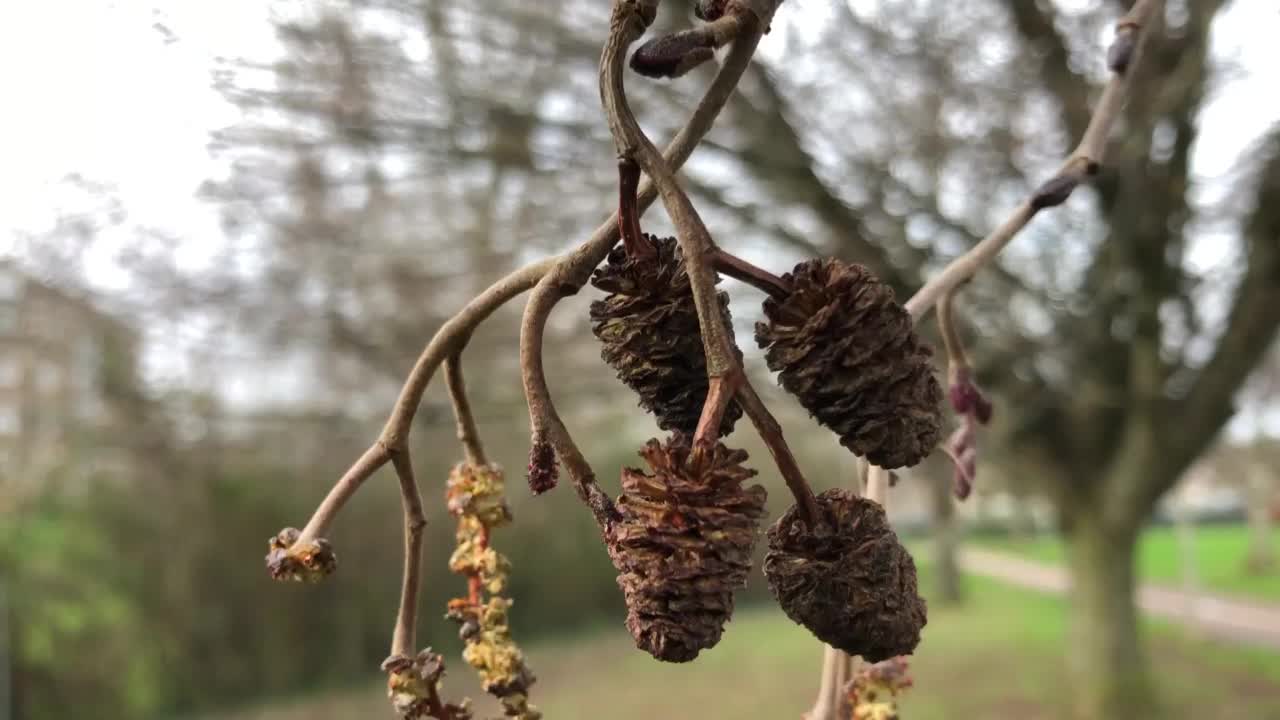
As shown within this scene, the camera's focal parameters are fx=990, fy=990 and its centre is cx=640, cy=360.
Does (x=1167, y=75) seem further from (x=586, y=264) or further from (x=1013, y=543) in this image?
(x=1013, y=543)

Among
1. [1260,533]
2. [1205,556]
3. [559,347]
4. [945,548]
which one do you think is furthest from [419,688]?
[1205,556]

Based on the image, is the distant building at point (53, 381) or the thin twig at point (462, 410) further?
the distant building at point (53, 381)

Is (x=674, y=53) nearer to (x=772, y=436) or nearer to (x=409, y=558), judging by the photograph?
(x=772, y=436)

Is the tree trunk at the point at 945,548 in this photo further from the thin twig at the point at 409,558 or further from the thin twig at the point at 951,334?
the thin twig at the point at 409,558

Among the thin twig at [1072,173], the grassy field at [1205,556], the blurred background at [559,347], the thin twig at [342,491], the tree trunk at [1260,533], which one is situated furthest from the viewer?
the tree trunk at [1260,533]

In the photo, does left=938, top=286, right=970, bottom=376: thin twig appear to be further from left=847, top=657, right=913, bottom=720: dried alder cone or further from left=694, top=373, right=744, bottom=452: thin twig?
left=694, top=373, right=744, bottom=452: thin twig

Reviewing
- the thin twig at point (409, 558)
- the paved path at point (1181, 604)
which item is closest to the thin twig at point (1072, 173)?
the thin twig at point (409, 558)

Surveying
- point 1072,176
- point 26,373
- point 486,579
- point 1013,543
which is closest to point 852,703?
point 486,579
